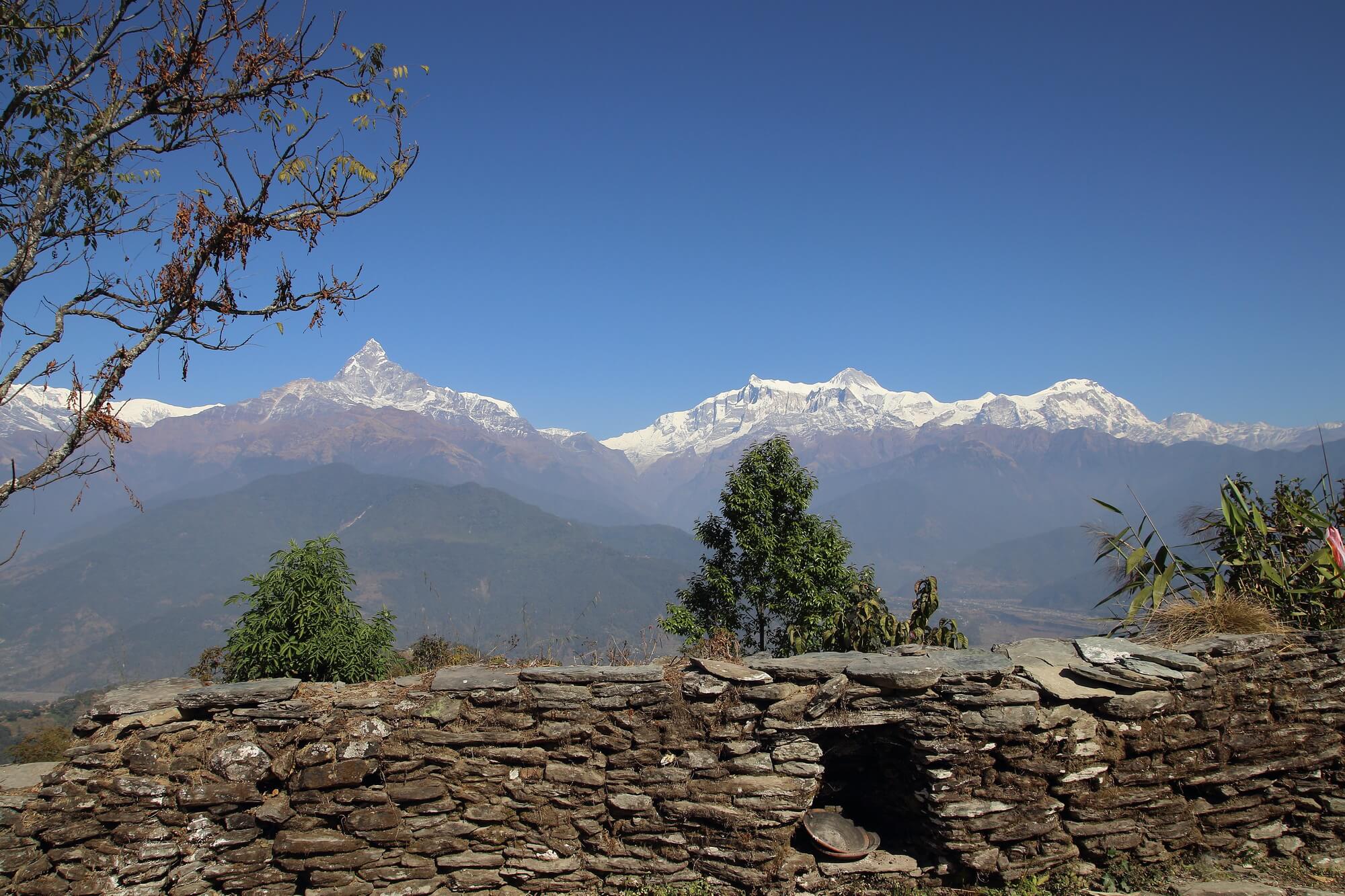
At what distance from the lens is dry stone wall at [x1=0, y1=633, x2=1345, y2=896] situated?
22.8 ft

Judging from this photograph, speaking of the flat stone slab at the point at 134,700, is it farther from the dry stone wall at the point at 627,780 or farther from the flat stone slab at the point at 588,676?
Result: the flat stone slab at the point at 588,676

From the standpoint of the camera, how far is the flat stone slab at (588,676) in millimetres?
7367

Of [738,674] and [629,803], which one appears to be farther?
[738,674]

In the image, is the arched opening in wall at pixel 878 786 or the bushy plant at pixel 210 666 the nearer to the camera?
the arched opening in wall at pixel 878 786

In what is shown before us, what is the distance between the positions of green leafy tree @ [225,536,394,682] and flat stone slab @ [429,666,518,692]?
212 cm

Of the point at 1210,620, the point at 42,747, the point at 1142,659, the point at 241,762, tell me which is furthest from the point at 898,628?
the point at 42,747

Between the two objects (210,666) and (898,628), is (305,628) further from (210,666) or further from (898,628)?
(898,628)

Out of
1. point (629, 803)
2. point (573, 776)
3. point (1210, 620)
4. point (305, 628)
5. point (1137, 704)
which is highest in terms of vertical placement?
point (305, 628)

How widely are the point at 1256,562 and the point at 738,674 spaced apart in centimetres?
696

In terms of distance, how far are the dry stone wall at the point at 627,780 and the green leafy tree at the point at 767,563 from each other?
315 inches

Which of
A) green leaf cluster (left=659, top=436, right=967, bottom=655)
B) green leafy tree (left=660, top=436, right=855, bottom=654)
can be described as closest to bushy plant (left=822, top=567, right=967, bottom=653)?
green leaf cluster (left=659, top=436, right=967, bottom=655)

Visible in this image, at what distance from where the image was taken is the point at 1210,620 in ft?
27.7

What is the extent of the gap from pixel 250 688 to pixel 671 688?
4.38m

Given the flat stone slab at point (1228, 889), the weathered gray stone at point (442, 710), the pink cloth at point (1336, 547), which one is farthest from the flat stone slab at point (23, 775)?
the pink cloth at point (1336, 547)
